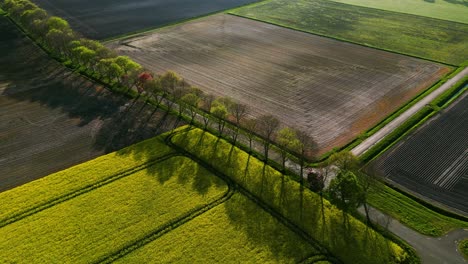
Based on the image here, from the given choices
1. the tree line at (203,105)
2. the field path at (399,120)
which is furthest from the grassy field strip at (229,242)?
the field path at (399,120)

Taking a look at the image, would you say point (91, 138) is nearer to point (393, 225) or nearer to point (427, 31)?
point (393, 225)

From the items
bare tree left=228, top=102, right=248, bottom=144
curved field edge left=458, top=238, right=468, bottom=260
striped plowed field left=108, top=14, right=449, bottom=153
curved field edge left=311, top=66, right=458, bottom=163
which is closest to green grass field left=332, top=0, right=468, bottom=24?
striped plowed field left=108, top=14, right=449, bottom=153

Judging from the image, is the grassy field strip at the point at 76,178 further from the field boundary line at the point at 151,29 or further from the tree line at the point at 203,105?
the field boundary line at the point at 151,29

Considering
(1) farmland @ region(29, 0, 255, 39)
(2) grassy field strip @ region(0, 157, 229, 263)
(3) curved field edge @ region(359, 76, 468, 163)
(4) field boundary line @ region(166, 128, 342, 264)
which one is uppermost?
(1) farmland @ region(29, 0, 255, 39)

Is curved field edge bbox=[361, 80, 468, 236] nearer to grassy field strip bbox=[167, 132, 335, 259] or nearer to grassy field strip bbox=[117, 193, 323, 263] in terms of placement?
grassy field strip bbox=[167, 132, 335, 259]

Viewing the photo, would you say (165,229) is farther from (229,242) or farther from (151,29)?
(151,29)

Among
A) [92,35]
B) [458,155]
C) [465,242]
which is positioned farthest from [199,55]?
[465,242]

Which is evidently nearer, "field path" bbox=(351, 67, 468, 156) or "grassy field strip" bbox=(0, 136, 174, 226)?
"grassy field strip" bbox=(0, 136, 174, 226)

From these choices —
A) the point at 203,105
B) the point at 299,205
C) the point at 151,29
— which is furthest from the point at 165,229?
the point at 151,29
